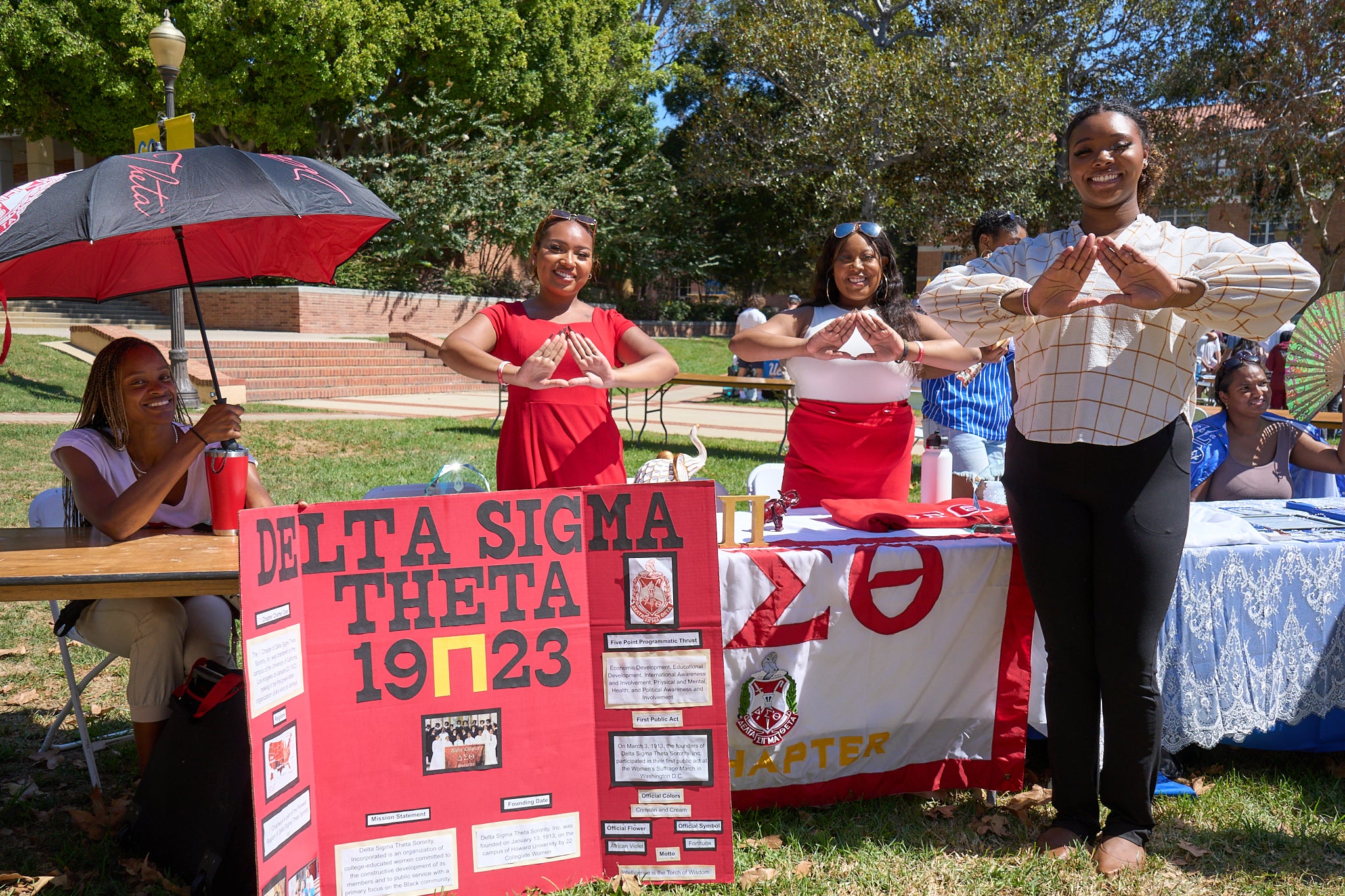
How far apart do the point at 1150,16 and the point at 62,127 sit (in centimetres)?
2577

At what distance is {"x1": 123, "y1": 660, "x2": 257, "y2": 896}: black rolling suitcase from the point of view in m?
2.53

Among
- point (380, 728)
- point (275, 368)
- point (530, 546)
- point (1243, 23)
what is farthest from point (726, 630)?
point (1243, 23)

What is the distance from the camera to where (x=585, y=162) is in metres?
26.2

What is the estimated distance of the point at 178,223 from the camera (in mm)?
2242

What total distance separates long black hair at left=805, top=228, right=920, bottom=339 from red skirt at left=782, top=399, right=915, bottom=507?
0.94 ft

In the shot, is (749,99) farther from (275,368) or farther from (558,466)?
(558,466)

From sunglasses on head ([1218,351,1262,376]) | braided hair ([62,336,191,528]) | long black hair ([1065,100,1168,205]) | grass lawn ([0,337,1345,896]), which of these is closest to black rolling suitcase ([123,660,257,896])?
grass lawn ([0,337,1345,896])

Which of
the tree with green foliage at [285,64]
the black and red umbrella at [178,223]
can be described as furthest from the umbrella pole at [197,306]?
the tree with green foliage at [285,64]

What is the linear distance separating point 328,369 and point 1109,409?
49.6ft

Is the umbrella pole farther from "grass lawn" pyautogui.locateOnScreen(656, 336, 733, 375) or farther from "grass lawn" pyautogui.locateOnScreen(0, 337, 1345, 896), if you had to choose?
"grass lawn" pyautogui.locateOnScreen(656, 336, 733, 375)

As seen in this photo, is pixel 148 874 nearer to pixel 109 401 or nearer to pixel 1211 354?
pixel 109 401

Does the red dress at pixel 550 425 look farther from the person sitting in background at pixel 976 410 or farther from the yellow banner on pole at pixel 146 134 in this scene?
the yellow banner on pole at pixel 146 134

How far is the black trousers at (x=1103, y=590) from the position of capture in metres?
2.46

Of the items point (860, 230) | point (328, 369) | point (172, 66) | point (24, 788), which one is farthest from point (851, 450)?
point (328, 369)
